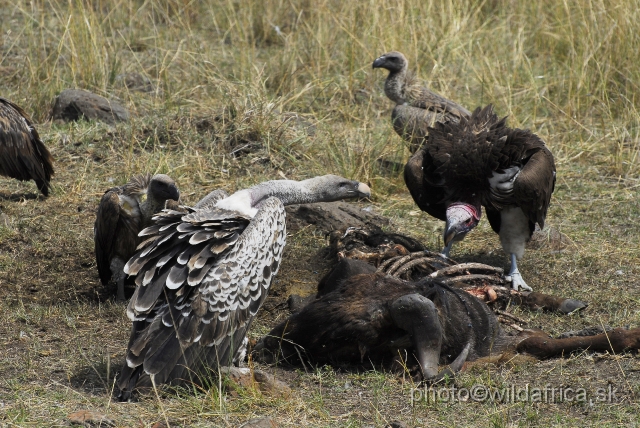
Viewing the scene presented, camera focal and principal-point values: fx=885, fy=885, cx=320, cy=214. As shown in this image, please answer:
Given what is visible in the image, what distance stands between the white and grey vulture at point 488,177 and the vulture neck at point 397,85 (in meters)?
2.44

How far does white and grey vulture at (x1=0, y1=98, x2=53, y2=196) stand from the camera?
6668 millimetres

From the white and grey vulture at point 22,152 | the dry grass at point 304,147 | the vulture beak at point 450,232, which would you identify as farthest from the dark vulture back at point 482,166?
the white and grey vulture at point 22,152

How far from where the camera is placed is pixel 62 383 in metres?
3.89

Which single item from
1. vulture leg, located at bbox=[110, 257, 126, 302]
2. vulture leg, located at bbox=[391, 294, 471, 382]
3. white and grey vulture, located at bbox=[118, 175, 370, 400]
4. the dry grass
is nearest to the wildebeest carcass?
vulture leg, located at bbox=[391, 294, 471, 382]

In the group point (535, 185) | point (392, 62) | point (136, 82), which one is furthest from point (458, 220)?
point (136, 82)

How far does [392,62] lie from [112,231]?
12.7 feet

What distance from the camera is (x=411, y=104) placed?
800cm

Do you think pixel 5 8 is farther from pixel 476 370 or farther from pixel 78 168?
pixel 476 370

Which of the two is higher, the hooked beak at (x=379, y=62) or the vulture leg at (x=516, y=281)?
the hooked beak at (x=379, y=62)

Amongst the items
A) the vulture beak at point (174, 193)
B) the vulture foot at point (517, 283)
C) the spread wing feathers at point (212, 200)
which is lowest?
the vulture foot at point (517, 283)

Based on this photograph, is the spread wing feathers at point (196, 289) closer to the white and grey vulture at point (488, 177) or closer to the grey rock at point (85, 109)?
the white and grey vulture at point (488, 177)

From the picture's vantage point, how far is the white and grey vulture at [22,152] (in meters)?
6.67

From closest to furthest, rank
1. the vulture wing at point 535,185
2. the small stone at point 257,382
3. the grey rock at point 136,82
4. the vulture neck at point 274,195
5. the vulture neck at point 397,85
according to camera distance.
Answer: the small stone at point 257,382 → the vulture neck at point 274,195 → the vulture wing at point 535,185 → the vulture neck at point 397,85 → the grey rock at point 136,82

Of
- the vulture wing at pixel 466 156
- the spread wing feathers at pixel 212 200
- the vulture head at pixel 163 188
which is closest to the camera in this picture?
the spread wing feathers at pixel 212 200
